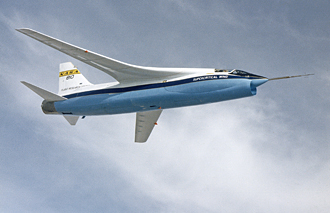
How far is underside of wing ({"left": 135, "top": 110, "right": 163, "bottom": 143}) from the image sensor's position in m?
37.1

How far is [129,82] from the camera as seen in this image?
31594 mm

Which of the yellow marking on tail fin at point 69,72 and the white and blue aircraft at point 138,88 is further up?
the yellow marking on tail fin at point 69,72

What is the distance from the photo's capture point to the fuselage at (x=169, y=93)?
28.1 meters

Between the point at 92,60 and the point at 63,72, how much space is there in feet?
28.5

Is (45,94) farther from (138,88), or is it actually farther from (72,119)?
(138,88)

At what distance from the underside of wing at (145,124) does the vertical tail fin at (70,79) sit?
257 inches

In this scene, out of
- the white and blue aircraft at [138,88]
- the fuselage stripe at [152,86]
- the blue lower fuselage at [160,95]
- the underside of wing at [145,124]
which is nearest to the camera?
the blue lower fuselage at [160,95]

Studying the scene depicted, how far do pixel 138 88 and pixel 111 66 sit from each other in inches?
128

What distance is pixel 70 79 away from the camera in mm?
37062

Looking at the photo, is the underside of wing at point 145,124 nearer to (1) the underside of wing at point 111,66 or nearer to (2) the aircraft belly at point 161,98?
(2) the aircraft belly at point 161,98

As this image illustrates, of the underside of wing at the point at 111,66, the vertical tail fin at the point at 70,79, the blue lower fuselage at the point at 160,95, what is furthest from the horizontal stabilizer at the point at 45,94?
the underside of wing at the point at 111,66

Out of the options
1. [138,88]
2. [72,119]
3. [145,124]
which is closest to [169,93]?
[138,88]

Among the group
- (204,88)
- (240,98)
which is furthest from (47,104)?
(240,98)

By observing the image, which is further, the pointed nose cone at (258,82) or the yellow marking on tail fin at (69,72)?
the yellow marking on tail fin at (69,72)
